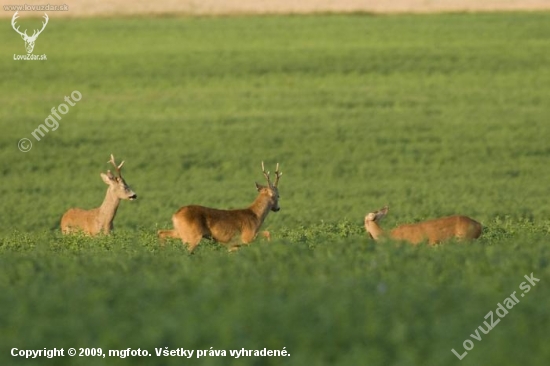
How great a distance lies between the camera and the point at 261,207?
15.7 metres

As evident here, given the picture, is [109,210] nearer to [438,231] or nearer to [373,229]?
[373,229]

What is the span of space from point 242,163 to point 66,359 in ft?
58.5

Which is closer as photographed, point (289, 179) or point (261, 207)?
point (261, 207)

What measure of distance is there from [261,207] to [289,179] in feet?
29.1

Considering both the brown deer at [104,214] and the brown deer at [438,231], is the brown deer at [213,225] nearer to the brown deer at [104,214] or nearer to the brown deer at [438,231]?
the brown deer at [438,231]

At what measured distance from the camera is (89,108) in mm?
30234

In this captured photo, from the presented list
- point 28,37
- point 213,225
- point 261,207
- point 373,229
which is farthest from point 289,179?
point 28,37

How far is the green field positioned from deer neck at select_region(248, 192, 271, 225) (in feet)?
0.90

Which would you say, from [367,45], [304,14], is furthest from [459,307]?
[304,14]

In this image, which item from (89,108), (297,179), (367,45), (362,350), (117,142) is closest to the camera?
(362,350)

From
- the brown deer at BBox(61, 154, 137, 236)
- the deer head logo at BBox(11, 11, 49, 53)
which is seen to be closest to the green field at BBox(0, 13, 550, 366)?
the deer head logo at BBox(11, 11, 49, 53)

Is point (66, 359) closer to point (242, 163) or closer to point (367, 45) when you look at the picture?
point (242, 163)

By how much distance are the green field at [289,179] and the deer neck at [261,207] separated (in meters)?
0.27

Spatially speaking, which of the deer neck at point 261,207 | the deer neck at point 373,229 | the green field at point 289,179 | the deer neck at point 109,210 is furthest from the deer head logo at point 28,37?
the deer neck at point 373,229
